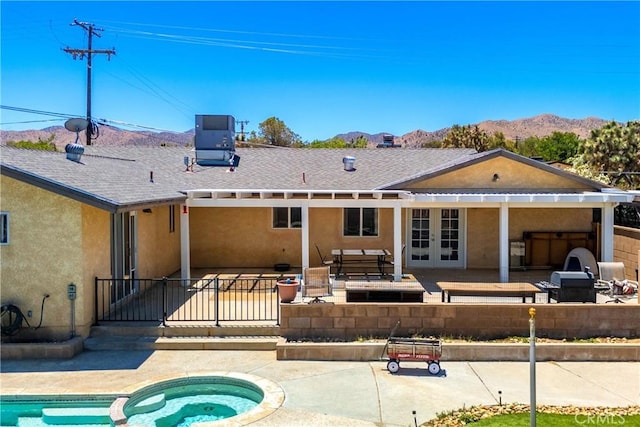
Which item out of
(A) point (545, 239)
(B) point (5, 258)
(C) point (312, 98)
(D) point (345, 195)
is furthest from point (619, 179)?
(C) point (312, 98)

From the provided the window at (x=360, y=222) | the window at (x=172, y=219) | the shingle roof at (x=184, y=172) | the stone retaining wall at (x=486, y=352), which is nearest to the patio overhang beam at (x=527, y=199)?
the shingle roof at (x=184, y=172)

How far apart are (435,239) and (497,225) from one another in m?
2.23

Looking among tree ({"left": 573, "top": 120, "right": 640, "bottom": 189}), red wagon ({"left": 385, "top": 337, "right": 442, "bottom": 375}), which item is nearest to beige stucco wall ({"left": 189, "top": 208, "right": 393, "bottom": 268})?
red wagon ({"left": 385, "top": 337, "right": 442, "bottom": 375})

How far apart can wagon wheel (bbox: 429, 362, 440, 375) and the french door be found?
8743 mm

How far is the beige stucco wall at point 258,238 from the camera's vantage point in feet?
61.2

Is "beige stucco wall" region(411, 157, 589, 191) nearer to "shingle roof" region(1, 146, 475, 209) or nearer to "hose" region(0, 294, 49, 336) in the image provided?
"shingle roof" region(1, 146, 475, 209)

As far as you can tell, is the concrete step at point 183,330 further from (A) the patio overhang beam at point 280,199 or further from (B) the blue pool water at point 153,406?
(A) the patio overhang beam at point 280,199

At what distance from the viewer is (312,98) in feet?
228

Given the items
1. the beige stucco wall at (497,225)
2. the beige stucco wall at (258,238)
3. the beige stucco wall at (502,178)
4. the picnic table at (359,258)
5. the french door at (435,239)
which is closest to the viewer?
the picnic table at (359,258)

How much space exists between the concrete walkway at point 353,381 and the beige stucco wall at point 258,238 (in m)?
7.91

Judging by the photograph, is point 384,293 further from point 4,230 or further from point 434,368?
point 4,230

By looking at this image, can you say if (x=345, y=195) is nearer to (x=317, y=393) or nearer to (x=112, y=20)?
(x=317, y=393)

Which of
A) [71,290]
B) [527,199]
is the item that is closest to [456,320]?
[527,199]

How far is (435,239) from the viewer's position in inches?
727
